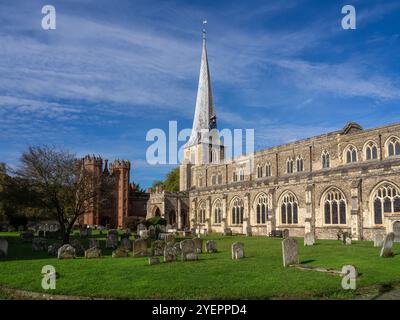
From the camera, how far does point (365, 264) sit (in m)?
15.2

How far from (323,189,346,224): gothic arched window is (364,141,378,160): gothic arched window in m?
4.07

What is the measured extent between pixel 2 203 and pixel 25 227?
7.86m

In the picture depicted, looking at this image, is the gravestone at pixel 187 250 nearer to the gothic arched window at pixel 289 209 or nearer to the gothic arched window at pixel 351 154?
the gothic arched window at pixel 289 209

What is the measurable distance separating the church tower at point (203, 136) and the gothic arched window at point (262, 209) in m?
19.2

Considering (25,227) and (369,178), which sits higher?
(369,178)

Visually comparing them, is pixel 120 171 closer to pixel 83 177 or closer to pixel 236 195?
pixel 236 195

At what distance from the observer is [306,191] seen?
33219 mm

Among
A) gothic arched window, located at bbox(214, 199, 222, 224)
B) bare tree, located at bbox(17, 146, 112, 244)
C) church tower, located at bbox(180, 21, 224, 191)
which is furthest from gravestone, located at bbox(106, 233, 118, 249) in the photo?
church tower, located at bbox(180, 21, 224, 191)

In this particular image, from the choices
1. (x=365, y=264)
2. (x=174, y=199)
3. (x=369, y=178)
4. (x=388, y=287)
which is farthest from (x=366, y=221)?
(x=174, y=199)

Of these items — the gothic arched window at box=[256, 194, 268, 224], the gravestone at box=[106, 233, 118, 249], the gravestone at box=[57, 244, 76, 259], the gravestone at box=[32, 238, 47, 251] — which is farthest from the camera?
the gothic arched window at box=[256, 194, 268, 224]

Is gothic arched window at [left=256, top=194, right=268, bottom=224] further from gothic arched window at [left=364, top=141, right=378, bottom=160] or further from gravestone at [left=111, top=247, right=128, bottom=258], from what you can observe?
gravestone at [left=111, top=247, right=128, bottom=258]

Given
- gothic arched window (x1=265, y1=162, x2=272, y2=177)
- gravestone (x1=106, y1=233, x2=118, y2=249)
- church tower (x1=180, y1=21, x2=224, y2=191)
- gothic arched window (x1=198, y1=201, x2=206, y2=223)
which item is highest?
church tower (x1=180, y1=21, x2=224, y2=191)

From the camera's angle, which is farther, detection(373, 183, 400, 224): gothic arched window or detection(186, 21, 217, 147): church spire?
detection(186, 21, 217, 147): church spire

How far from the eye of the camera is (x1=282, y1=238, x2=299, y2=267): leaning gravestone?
14953 mm
